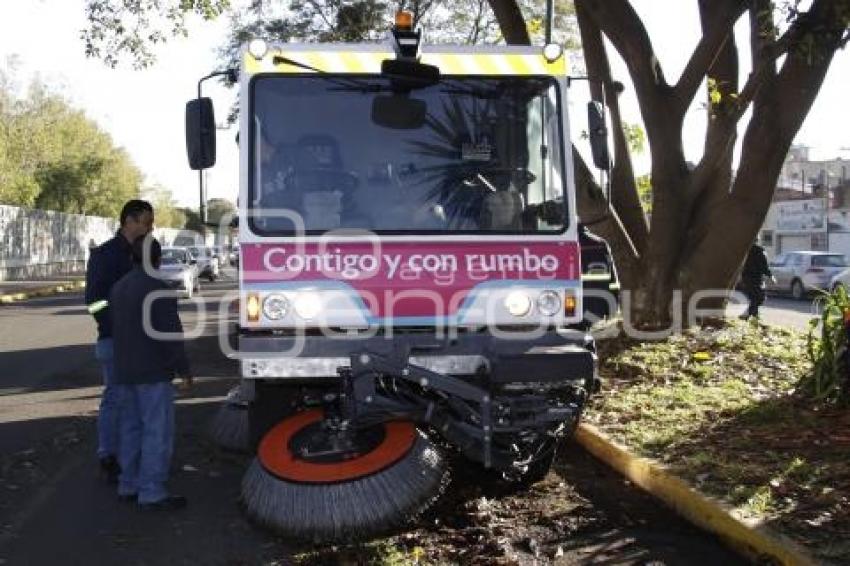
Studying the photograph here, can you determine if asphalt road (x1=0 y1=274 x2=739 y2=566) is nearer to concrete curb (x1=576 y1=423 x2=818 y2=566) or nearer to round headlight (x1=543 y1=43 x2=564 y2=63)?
concrete curb (x1=576 y1=423 x2=818 y2=566)

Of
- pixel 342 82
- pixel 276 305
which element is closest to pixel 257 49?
pixel 342 82

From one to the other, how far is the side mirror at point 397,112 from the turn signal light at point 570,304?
1.42 meters

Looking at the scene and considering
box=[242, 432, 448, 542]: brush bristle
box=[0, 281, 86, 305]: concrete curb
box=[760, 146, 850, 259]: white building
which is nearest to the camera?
box=[242, 432, 448, 542]: brush bristle

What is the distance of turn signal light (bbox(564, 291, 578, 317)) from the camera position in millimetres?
5863

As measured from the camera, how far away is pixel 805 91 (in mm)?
10406

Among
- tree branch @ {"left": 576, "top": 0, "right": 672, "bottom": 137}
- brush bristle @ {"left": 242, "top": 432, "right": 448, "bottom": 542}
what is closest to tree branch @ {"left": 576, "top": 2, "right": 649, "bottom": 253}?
tree branch @ {"left": 576, "top": 0, "right": 672, "bottom": 137}

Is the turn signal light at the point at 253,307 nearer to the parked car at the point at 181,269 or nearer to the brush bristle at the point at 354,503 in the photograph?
the brush bristle at the point at 354,503

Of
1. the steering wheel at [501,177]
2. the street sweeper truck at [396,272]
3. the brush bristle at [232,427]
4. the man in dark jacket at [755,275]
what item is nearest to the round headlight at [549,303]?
the street sweeper truck at [396,272]

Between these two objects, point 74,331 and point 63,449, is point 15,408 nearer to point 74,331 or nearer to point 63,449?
point 63,449

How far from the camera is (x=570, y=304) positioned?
19.3 feet

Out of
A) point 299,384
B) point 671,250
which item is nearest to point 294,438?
point 299,384

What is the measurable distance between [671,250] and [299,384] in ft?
22.5

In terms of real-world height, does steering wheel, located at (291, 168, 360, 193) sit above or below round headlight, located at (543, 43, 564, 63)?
below

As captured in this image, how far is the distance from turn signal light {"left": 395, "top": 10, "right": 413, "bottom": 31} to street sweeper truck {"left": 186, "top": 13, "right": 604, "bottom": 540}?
0.01 m
